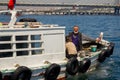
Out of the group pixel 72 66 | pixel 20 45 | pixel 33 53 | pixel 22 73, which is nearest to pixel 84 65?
pixel 72 66

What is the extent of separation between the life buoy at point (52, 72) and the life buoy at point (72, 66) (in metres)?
0.75

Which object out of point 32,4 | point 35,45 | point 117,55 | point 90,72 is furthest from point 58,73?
point 32,4

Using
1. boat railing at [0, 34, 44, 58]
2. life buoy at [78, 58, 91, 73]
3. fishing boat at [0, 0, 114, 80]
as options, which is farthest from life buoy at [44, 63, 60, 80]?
life buoy at [78, 58, 91, 73]

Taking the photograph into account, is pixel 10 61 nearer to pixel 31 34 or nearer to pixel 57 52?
pixel 31 34

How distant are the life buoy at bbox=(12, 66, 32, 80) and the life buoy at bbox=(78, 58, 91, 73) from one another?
3801 mm

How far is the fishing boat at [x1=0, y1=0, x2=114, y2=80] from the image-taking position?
14375mm

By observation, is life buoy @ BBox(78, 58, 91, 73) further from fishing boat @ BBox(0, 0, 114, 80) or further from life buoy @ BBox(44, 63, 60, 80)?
life buoy @ BBox(44, 63, 60, 80)

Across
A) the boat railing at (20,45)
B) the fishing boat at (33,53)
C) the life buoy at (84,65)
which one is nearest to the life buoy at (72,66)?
the fishing boat at (33,53)

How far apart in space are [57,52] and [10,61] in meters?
2.57

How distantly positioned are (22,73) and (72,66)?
304cm

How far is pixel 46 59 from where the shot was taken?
626 inches

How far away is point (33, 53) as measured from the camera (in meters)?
15.4

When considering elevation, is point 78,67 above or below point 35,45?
below

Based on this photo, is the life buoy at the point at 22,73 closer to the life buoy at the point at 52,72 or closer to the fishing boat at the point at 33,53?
the fishing boat at the point at 33,53
